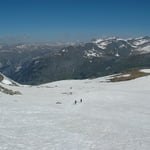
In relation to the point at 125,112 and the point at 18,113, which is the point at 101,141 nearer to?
the point at 18,113

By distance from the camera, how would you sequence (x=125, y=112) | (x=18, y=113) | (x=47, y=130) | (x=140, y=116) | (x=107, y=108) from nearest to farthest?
(x=47, y=130)
(x=18, y=113)
(x=140, y=116)
(x=125, y=112)
(x=107, y=108)

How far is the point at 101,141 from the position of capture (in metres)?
16.2

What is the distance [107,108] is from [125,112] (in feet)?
11.2

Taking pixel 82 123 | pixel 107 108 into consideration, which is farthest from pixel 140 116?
pixel 82 123

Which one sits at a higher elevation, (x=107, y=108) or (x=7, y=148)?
(x=7, y=148)

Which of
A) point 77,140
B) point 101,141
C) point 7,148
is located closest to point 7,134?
point 7,148

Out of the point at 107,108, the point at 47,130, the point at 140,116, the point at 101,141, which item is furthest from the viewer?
the point at 107,108

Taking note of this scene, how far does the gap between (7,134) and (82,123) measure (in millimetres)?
8089

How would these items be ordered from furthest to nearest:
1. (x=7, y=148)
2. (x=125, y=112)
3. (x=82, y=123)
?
(x=125, y=112) < (x=82, y=123) < (x=7, y=148)

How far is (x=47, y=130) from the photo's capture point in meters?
18.6

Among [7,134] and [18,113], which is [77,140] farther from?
[18,113]

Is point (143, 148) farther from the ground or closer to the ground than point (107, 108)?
farther from the ground

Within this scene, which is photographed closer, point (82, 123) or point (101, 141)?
point (101, 141)

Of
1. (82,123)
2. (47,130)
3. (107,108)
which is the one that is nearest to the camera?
(47,130)
